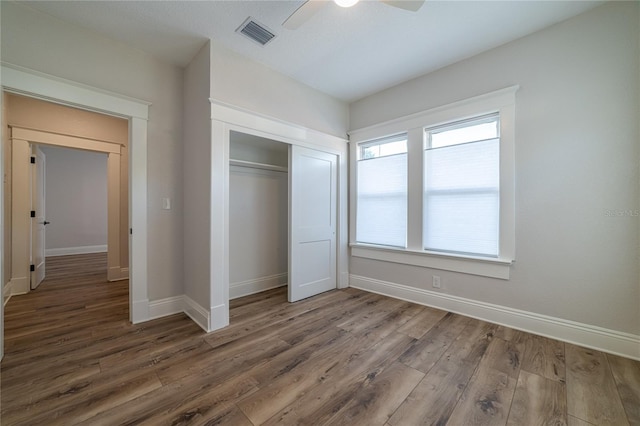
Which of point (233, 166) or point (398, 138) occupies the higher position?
point (398, 138)

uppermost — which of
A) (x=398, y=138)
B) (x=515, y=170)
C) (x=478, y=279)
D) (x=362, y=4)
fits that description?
(x=362, y=4)

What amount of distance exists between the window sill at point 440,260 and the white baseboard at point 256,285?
1247 mm

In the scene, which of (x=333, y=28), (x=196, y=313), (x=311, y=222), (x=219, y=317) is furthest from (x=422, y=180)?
(x=196, y=313)

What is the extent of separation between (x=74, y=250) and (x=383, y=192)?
810 centimetres

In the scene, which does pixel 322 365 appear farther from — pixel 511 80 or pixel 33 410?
pixel 511 80

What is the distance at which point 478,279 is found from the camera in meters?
2.66

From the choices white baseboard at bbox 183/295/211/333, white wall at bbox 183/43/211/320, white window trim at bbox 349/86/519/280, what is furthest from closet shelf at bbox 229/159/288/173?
white baseboard at bbox 183/295/211/333

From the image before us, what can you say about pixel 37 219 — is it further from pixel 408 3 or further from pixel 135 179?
pixel 408 3

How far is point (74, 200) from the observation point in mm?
6559

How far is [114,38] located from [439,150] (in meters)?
3.67

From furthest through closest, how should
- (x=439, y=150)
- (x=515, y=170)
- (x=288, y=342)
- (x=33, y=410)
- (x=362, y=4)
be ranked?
(x=439, y=150), (x=515, y=170), (x=288, y=342), (x=362, y=4), (x=33, y=410)

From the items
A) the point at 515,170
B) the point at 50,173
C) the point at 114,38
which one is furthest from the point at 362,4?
the point at 50,173

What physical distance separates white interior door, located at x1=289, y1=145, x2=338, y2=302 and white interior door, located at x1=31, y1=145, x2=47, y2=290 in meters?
3.78

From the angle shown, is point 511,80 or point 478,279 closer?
point 511,80
